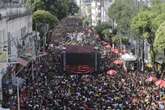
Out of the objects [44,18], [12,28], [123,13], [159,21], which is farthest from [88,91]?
[123,13]

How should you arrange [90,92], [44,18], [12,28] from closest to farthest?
[90,92], [12,28], [44,18]

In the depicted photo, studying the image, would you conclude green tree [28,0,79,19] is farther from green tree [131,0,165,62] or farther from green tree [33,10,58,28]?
green tree [131,0,165,62]

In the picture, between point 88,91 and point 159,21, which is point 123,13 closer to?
point 159,21

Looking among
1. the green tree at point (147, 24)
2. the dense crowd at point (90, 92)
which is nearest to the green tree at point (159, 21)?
the green tree at point (147, 24)

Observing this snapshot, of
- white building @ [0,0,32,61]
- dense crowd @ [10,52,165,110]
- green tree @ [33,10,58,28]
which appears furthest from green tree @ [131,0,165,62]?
green tree @ [33,10,58,28]

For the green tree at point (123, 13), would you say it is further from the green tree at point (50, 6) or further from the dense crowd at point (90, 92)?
the dense crowd at point (90, 92)

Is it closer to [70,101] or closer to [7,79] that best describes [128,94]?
[70,101]

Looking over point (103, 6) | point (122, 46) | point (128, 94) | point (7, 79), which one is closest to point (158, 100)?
point (128, 94)
